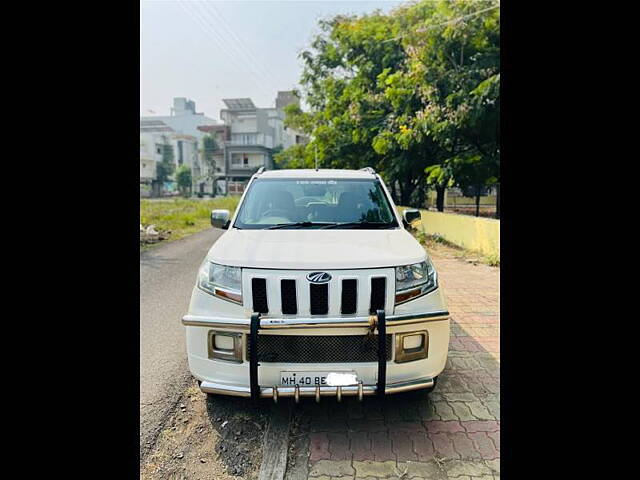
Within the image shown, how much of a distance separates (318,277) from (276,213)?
1507 mm

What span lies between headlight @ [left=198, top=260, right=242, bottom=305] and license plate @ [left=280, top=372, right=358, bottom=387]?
56 cm

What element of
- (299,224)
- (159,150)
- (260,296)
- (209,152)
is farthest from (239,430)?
(159,150)

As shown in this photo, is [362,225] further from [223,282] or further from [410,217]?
[223,282]

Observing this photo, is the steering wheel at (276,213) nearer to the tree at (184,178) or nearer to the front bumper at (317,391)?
the front bumper at (317,391)

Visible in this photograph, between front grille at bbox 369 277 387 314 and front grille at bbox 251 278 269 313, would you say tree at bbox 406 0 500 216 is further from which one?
front grille at bbox 251 278 269 313

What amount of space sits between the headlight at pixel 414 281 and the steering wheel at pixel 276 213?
150 centimetres

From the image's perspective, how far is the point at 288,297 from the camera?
267 cm

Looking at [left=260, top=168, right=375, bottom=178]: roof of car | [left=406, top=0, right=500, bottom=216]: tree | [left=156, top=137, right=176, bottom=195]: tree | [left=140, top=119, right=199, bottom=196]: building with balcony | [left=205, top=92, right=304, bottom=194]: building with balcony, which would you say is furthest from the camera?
[left=156, top=137, right=176, bottom=195]: tree

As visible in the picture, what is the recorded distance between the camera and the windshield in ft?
12.7

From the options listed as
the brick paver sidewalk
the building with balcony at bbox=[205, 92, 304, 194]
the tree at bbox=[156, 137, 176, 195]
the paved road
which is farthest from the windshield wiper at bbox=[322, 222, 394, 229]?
the tree at bbox=[156, 137, 176, 195]
